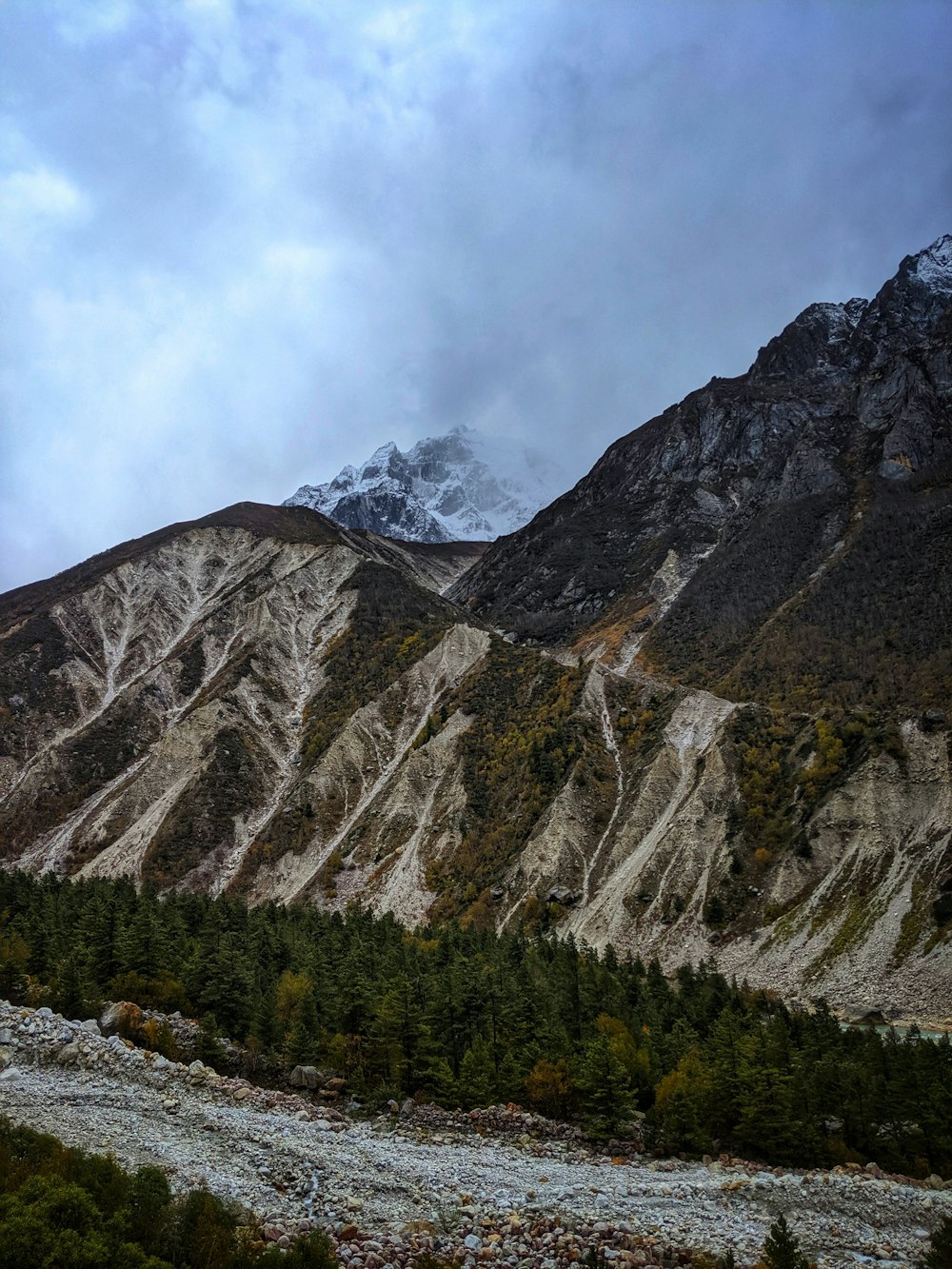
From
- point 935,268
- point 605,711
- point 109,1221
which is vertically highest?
point 935,268

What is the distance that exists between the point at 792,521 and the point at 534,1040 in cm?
13538

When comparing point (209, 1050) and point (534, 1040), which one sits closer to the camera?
point (209, 1050)

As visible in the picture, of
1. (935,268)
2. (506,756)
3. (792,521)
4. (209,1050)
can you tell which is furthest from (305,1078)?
(935,268)

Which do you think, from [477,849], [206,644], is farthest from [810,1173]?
[206,644]

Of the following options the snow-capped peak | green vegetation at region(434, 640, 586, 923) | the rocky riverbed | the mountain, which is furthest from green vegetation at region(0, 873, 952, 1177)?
the snow-capped peak

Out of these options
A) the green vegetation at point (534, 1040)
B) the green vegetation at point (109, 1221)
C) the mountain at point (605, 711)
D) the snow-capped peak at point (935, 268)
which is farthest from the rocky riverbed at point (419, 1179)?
the snow-capped peak at point (935, 268)

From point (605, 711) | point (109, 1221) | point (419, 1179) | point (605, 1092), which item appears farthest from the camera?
point (605, 711)

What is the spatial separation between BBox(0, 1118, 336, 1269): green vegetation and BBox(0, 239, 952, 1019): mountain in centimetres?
4542

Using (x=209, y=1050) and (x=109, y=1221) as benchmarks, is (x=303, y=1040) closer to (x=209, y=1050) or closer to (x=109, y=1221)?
(x=209, y=1050)

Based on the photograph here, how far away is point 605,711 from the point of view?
97938mm

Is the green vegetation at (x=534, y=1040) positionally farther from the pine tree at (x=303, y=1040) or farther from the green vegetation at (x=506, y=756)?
the green vegetation at (x=506, y=756)

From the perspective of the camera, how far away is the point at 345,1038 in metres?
28.5

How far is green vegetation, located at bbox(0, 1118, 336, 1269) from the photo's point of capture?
1018 cm

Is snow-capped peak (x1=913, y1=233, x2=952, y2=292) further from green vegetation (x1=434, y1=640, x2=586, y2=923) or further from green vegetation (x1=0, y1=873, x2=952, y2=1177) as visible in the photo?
green vegetation (x1=0, y1=873, x2=952, y2=1177)
